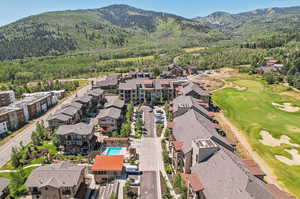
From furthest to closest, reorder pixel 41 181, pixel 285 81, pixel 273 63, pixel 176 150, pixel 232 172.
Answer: pixel 273 63
pixel 285 81
pixel 176 150
pixel 41 181
pixel 232 172

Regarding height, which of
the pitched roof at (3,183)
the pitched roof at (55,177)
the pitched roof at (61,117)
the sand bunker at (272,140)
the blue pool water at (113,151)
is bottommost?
the sand bunker at (272,140)

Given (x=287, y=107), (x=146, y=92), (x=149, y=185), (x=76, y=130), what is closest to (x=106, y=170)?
(x=149, y=185)

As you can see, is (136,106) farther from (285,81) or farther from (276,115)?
(285,81)

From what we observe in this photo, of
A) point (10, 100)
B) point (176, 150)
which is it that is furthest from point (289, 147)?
point (10, 100)

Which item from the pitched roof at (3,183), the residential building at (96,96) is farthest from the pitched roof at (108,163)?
the residential building at (96,96)

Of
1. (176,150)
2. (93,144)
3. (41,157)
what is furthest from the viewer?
(93,144)

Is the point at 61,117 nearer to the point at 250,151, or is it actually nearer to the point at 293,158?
the point at 250,151

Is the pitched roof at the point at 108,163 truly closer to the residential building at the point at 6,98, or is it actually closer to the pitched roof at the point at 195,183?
the pitched roof at the point at 195,183
